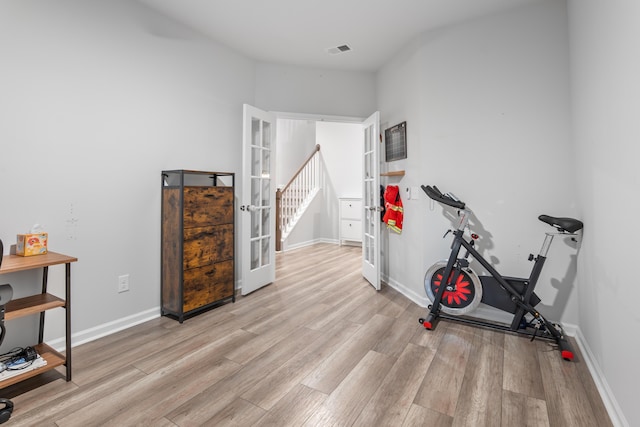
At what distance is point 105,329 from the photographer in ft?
7.80

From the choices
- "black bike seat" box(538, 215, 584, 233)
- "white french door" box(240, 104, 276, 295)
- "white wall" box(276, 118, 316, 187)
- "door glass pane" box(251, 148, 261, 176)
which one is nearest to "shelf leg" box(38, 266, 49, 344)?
"white french door" box(240, 104, 276, 295)

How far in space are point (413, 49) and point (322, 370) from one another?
3.07 m

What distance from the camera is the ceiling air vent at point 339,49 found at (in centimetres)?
332

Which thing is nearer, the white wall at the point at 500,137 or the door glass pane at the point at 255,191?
the white wall at the point at 500,137

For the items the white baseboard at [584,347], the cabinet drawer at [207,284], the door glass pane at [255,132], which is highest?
the door glass pane at [255,132]

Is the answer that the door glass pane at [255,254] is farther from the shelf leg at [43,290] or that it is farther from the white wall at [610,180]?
the white wall at [610,180]

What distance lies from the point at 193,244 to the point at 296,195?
3981 millimetres

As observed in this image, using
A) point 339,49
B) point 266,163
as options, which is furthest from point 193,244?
point 339,49

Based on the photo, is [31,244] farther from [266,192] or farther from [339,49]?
[339,49]

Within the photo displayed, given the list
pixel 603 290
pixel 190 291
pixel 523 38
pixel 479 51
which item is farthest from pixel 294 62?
pixel 603 290

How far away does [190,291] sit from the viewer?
8.78 ft

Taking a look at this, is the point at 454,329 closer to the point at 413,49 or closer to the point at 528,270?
the point at 528,270

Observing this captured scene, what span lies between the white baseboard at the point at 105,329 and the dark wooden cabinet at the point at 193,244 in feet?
0.43

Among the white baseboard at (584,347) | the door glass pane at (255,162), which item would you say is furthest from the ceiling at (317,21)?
the white baseboard at (584,347)
